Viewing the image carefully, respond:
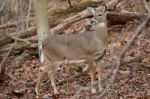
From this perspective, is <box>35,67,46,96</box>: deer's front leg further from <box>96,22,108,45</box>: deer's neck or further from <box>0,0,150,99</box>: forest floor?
<box>96,22,108,45</box>: deer's neck

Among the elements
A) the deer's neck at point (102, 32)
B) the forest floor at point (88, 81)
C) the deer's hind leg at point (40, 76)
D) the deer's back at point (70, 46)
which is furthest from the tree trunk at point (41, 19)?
→ the deer's neck at point (102, 32)

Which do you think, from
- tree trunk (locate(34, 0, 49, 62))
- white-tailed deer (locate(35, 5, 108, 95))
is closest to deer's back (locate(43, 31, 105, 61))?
white-tailed deer (locate(35, 5, 108, 95))

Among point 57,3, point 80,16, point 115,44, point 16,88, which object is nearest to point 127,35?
point 115,44

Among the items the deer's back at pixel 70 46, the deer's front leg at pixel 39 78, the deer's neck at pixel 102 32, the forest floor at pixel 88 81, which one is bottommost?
the forest floor at pixel 88 81

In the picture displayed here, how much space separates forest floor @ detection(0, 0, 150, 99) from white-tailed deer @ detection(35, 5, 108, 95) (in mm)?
303

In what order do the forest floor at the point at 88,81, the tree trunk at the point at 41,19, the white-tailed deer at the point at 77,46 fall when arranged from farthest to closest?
the tree trunk at the point at 41,19 < the white-tailed deer at the point at 77,46 < the forest floor at the point at 88,81

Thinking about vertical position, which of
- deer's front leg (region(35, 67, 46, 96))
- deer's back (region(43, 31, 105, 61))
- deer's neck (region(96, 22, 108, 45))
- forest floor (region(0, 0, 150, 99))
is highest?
deer's neck (region(96, 22, 108, 45))

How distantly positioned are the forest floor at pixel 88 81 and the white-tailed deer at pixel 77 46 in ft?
1.00

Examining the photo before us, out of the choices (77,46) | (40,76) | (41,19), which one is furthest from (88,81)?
(41,19)

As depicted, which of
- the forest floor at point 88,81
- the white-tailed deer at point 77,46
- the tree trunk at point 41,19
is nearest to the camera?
the forest floor at point 88,81

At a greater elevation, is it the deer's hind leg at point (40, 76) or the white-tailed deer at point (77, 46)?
the white-tailed deer at point (77, 46)

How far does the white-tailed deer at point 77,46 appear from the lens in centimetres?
804

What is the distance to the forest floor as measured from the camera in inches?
294

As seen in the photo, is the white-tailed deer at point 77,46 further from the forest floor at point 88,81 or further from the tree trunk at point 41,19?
the tree trunk at point 41,19
